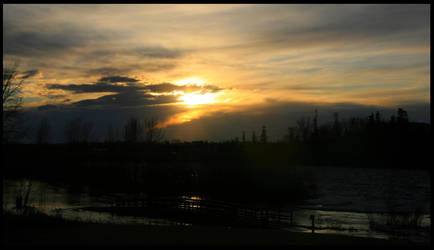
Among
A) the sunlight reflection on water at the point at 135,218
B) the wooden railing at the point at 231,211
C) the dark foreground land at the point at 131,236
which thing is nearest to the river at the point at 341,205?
the sunlight reflection on water at the point at 135,218

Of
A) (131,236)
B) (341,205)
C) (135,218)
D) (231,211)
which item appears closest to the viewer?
(131,236)

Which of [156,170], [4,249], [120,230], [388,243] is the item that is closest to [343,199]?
[156,170]

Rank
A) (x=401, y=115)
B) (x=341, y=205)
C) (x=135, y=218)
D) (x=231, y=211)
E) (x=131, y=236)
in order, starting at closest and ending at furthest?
(x=131, y=236) < (x=231, y=211) < (x=135, y=218) < (x=341, y=205) < (x=401, y=115)

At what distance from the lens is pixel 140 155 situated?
490 feet

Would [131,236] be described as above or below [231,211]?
above

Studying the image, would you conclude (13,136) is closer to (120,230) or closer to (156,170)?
(120,230)

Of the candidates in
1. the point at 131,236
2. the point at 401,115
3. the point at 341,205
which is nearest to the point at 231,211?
the point at 131,236

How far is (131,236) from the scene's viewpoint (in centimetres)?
1627

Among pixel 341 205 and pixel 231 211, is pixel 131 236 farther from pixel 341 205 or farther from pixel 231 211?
pixel 341 205

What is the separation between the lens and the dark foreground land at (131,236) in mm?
14656

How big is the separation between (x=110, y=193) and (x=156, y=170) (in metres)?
15.7

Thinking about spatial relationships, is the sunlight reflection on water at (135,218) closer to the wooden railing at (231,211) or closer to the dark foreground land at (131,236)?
the wooden railing at (231,211)

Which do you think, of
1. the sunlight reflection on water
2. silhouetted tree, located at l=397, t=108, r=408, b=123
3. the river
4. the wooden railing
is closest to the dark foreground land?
the river

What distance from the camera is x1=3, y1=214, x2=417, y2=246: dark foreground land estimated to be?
48.1 ft
